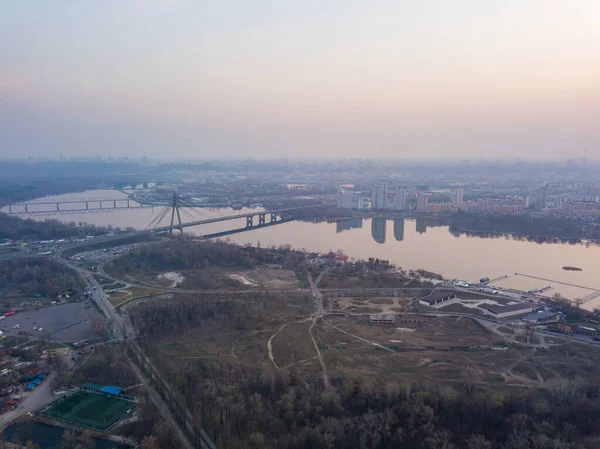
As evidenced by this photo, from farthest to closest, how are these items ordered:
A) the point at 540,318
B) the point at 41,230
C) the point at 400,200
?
the point at 400,200 < the point at 41,230 < the point at 540,318

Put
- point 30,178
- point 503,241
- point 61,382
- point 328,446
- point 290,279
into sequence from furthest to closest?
point 30,178, point 503,241, point 290,279, point 61,382, point 328,446

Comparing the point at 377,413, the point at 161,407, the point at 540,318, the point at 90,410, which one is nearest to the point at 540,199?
the point at 540,318

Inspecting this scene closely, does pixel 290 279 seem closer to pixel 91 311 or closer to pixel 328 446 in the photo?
pixel 91 311

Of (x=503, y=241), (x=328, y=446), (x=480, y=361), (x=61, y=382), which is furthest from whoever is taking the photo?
(x=503, y=241)

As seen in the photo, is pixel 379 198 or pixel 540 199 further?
pixel 379 198

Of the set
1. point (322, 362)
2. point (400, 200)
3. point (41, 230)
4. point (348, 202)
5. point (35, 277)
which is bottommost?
point (322, 362)

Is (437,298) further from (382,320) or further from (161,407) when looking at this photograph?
(161,407)

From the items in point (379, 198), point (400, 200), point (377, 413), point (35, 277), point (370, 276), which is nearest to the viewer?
point (377, 413)

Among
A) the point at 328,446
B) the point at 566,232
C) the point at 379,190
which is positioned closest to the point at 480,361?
the point at 328,446
